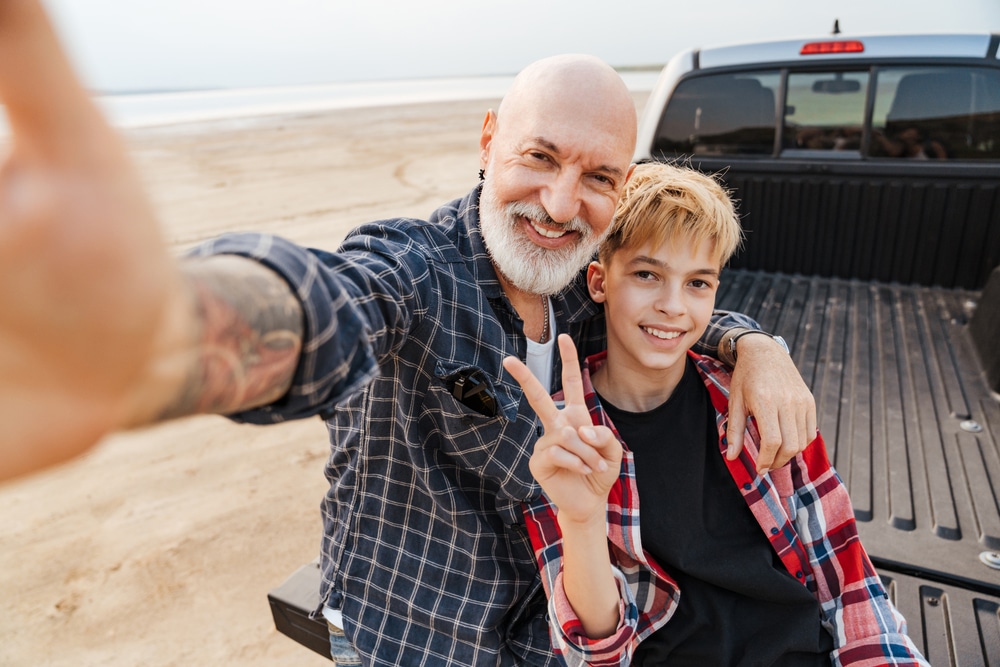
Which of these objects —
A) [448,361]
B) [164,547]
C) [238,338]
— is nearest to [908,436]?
[448,361]

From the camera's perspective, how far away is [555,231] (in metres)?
1.80

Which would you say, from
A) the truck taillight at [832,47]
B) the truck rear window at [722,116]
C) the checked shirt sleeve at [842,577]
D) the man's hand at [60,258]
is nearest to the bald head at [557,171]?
the checked shirt sleeve at [842,577]

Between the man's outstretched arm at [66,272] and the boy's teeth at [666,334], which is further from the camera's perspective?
the boy's teeth at [666,334]

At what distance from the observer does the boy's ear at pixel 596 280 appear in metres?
1.88

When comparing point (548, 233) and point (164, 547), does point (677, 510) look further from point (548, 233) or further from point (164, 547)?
point (164, 547)

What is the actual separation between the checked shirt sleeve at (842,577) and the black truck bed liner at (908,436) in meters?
0.33

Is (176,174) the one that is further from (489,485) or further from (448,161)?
(489,485)

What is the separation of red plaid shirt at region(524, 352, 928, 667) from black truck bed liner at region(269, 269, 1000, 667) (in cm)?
34

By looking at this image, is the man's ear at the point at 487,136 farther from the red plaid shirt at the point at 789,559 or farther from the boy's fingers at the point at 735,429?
the boy's fingers at the point at 735,429

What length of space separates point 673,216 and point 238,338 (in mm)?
1237

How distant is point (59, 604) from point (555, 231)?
8.46ft

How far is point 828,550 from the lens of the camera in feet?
5.16

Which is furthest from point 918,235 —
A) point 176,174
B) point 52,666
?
point 176,174

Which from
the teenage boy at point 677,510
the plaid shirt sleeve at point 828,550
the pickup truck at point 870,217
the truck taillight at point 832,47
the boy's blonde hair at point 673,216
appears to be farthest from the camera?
the truck taillight at point 832,47
